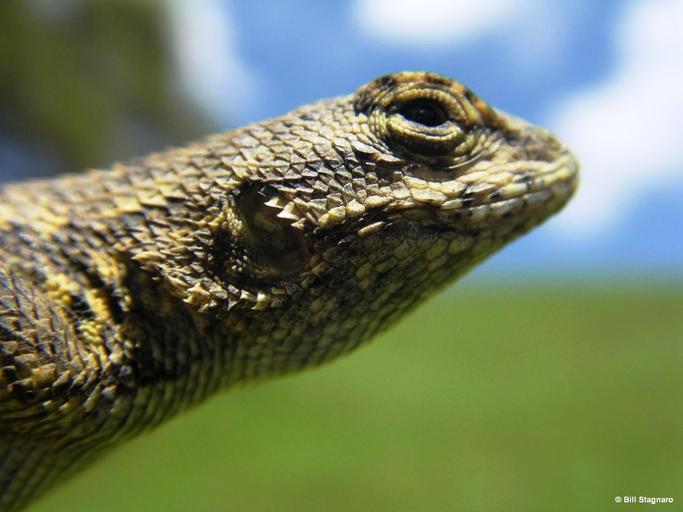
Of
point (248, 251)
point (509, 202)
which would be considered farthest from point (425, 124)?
point (248, 251)

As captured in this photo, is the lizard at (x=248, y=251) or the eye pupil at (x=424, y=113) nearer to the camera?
the lizard at (x=248, y=251)

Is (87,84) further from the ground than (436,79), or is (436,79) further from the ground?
(87,84)

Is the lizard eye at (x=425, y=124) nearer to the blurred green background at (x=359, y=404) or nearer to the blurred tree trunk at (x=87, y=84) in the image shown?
the blurred green background at (x=359, y=404)

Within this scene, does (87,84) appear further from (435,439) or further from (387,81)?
(387,81)

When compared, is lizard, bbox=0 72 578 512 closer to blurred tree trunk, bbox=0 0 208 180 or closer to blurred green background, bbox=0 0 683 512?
Answer: blurred green background, bbox=0 0 683 512

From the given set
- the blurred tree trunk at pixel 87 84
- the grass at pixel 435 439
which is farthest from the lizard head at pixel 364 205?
the blurred tree trunk at pixel 87 84

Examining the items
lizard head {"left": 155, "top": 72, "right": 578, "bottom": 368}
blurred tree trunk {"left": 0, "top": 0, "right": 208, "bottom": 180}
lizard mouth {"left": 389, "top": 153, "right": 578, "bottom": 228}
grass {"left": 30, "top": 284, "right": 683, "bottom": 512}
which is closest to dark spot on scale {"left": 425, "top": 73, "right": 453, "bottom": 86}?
lizard head {"left": 155, "top": 72, "right": 578, "bottom": 368}
